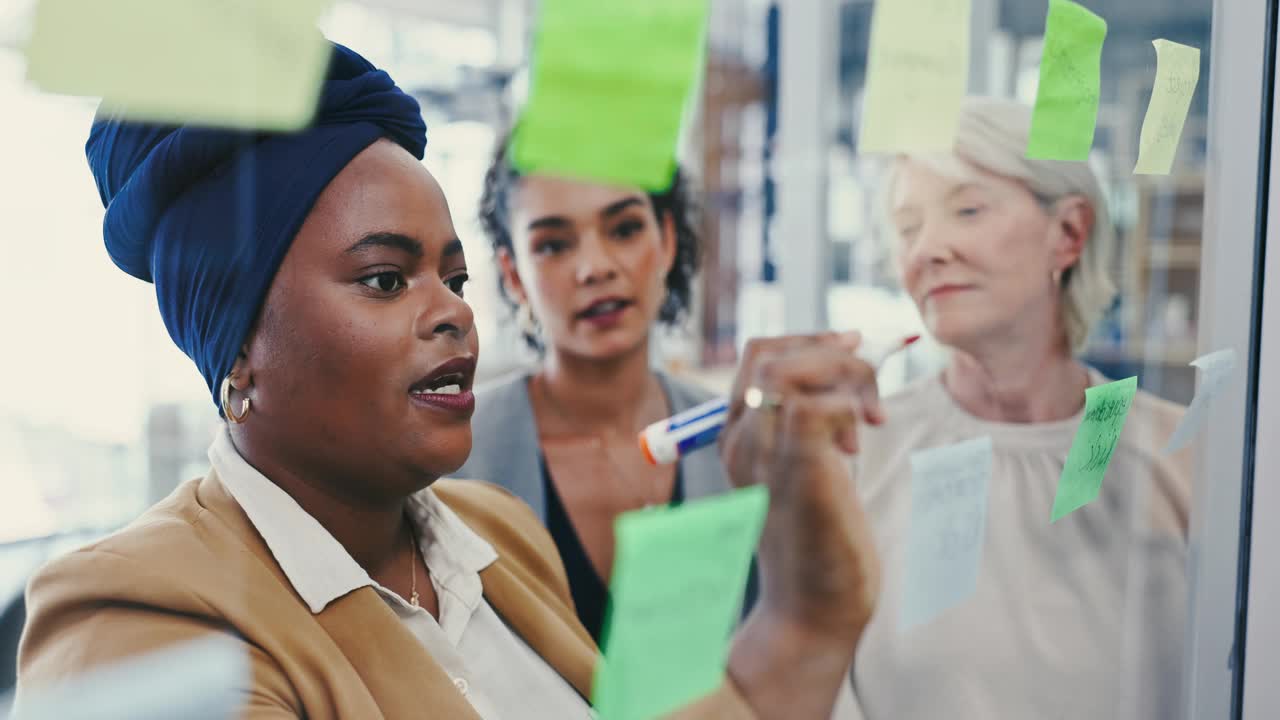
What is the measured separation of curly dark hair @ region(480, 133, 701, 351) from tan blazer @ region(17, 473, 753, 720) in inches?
11.3

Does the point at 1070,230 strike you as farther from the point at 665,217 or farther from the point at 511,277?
the point at 511,277

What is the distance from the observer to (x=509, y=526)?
3.25 ft

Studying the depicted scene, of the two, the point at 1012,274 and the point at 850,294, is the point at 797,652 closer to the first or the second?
the point at 850,294

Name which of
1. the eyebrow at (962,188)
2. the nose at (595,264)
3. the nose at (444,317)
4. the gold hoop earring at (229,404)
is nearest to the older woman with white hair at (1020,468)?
the eyebrow at (962,188)

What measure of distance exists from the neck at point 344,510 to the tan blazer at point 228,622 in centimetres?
4

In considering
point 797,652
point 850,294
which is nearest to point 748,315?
point 850,294

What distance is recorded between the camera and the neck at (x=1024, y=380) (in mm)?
1283

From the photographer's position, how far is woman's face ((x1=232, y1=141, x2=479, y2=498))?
2.33 ft

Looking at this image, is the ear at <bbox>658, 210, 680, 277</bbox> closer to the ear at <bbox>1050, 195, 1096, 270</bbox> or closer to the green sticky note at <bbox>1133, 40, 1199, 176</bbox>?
the ear at <bbox>1050, 195, 1096, 270</bbox>

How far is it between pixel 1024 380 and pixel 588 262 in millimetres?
695

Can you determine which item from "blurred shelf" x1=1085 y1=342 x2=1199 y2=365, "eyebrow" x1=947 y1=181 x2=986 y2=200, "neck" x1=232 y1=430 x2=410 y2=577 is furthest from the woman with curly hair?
"blurred shelf" x1=1085 y1=342 x2=1199 y2=365

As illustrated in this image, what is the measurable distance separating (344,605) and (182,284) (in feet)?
0.84

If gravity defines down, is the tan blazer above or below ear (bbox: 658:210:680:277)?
below

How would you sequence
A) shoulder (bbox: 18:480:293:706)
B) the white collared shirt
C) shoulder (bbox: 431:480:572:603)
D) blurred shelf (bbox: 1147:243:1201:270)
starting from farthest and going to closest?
blurred shelf (bbox: 1147:243:1201:270) < shoulder (bbox: 431:480:572:603) < the white collared shirt < shoulder (bbox: 18:480:293:706)
